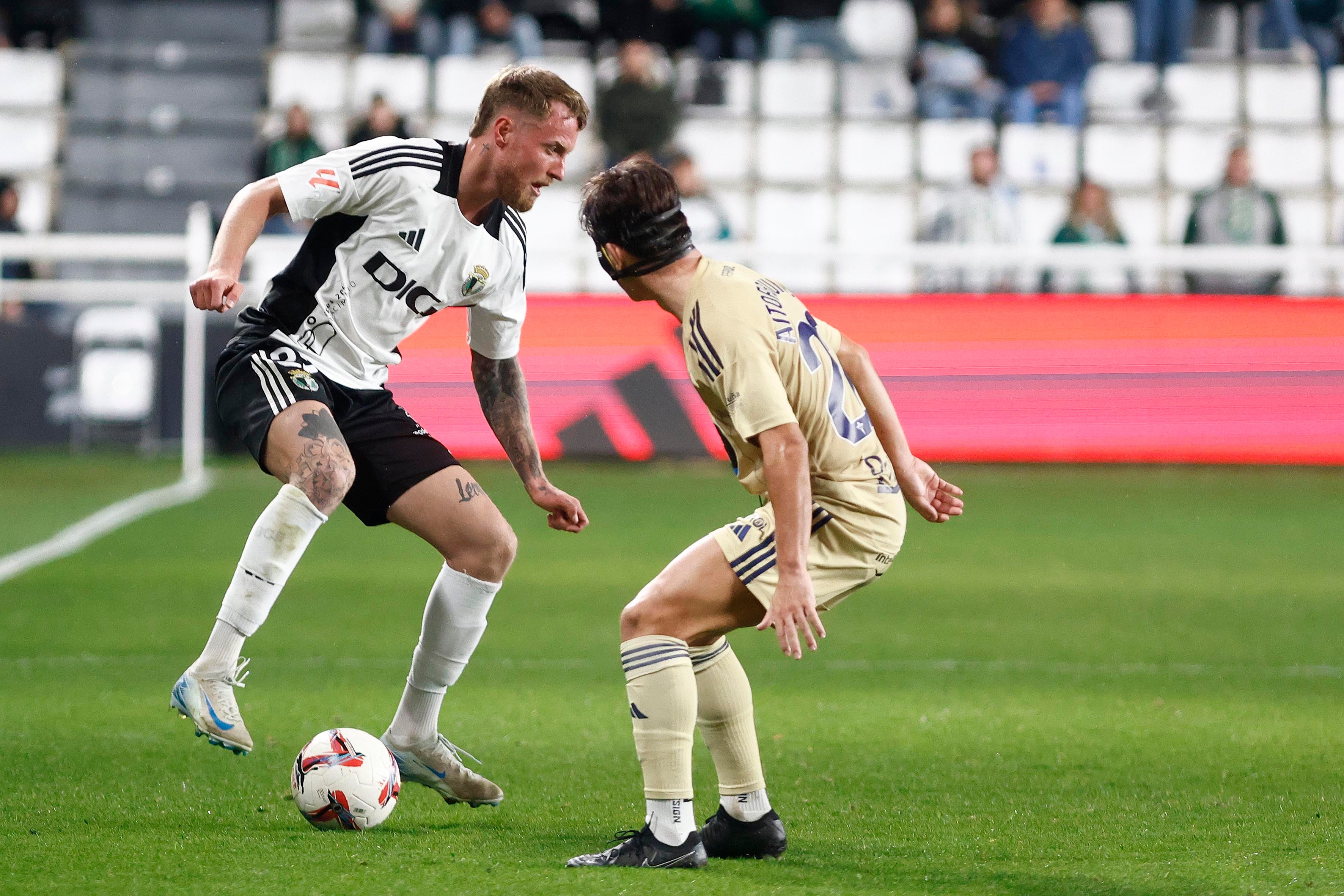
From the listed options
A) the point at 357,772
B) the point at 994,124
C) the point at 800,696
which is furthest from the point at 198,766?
the point at 994,124

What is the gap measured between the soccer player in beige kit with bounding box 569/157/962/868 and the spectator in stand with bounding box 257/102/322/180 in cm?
1120

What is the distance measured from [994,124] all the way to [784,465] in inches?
546

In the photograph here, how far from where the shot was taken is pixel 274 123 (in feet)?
56.9

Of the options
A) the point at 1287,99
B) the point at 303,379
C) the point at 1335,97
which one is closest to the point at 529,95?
the point at 303,379

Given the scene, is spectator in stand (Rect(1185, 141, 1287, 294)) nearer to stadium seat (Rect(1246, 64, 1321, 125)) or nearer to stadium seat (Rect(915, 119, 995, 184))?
stadium seat (Rect(915, 119, 995, 184))

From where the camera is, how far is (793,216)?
1705 centimetres

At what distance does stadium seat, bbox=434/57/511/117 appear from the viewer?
17062mm

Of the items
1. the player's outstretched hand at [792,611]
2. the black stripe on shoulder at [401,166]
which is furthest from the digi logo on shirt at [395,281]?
the player's outstretched hand at [792,611]

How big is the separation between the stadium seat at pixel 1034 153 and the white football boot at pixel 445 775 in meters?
13.1

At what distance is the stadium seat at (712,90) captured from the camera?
17.3m

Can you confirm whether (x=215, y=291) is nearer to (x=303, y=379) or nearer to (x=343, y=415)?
(x=303, y=379)

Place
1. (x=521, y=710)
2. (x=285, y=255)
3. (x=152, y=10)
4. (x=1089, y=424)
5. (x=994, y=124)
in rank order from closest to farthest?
(x=521, y=710) < (x=1089, y=424) < (x=285, y=255) < (x=994, y=124) < (x=152, y=10)

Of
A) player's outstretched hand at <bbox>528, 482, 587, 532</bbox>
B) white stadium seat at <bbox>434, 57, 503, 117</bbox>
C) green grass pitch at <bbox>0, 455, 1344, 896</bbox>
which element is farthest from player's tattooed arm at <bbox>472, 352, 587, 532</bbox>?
white stadium seat at <bbox>434, 57, 503, 117</bbox>

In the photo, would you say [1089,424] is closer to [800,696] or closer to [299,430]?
[800,696]
